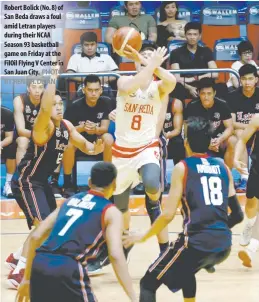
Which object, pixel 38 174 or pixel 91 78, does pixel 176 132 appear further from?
pixel 38 174

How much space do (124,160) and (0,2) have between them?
6.04 meters

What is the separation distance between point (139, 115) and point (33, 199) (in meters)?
1.33

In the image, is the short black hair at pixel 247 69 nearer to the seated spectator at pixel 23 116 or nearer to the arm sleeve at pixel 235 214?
the seated spectator at pixel 23 116

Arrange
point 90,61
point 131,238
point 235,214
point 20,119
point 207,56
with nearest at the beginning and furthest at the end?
1. point 131,238
2. point 235,214
3. point 20,119
4. point 90,61
5. point 207,56

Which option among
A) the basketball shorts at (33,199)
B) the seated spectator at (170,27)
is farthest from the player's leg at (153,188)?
the seated spectator at (170,27)

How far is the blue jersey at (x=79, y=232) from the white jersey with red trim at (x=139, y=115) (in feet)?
9.98

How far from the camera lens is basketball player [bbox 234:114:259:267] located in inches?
318

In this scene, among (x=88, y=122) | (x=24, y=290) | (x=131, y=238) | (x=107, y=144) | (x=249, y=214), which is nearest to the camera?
(x=24, y=290)

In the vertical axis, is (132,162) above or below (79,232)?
below

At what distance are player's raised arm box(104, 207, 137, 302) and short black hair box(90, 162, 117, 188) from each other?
0.23 meters

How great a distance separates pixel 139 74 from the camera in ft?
26.1

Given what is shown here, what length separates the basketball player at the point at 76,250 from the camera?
5125 mm

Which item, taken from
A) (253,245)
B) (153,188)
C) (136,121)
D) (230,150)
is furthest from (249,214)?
(230,150)

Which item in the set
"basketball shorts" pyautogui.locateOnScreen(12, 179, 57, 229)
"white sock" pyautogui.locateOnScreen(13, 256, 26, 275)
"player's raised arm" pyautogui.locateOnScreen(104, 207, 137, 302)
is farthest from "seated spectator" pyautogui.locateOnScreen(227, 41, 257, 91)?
"player's raised arm" pyautogui.locateOnScreen(104, 207, 137, 302)
